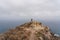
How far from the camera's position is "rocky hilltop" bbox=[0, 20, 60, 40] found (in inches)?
1831

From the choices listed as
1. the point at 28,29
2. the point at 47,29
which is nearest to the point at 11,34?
the point at 28,29

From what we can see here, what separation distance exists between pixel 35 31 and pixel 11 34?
5.38 meters

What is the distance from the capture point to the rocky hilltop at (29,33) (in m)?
46.5

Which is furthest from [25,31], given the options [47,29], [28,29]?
[47,29]

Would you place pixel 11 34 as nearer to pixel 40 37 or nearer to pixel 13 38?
pixel 13 38

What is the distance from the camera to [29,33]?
47.0 m

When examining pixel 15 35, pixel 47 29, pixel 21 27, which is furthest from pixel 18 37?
pixel 47 29

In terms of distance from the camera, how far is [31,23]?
5091 centimetres

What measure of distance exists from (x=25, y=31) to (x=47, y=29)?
6280mm

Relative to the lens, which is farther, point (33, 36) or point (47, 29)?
point (47, 29)

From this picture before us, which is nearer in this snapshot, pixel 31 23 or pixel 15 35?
pixel 15 35

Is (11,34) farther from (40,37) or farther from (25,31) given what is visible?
(40,37)

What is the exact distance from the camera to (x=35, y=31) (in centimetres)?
4844

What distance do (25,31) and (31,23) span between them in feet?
13.5
